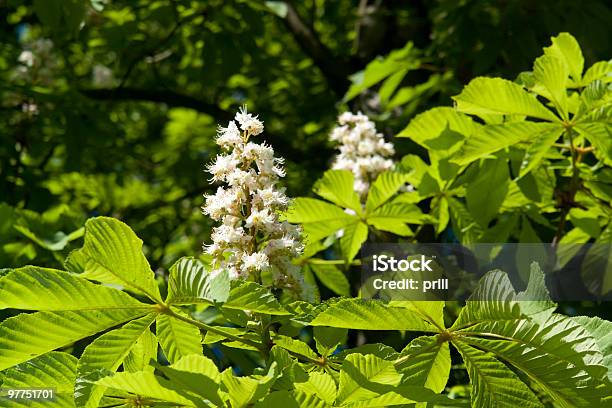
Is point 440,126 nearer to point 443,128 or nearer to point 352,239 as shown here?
point 443,128

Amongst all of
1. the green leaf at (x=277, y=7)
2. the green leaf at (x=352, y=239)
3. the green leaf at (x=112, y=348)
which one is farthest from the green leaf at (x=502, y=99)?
the green leaf at (x=277, y=7)

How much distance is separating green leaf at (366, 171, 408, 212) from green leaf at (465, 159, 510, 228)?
228 mm

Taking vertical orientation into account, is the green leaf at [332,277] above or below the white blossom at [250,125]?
below

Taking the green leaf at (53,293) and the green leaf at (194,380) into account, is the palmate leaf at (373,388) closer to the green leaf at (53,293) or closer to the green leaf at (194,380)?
the green leaf at (194,380)

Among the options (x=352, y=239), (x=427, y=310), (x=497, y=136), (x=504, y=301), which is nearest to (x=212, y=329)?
(x=427, y=310)

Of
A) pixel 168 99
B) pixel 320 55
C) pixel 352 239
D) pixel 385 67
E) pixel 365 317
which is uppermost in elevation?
pixel 320 55

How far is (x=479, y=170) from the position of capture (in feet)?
6.63

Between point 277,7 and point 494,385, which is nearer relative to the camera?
point 494,385

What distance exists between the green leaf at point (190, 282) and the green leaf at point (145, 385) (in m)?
0.14

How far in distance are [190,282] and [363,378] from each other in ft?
0.89

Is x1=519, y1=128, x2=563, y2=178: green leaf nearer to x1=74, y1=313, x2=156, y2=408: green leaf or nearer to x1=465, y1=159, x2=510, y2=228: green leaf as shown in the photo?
x1=465, y1=159, x2=510, y2=228: green leaf

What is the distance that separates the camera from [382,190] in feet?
7.07

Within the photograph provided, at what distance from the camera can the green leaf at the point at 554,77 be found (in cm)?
176

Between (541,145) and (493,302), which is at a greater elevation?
(541,145)
